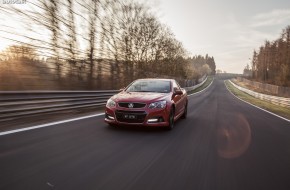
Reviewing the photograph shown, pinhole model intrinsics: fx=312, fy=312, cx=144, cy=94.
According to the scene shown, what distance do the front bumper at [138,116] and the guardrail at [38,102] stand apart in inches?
97.4

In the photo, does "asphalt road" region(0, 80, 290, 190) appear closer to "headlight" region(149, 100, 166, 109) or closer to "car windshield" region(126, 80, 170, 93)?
"headlight" region(149, 100, 166, 109)

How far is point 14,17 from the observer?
1046 cm

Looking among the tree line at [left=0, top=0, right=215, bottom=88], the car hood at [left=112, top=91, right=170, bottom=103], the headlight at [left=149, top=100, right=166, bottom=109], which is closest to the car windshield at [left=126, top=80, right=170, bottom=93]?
the car hood at [left=112, top=91, right=170, bottom=103]

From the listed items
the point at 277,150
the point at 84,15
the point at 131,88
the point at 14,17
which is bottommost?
the point at 277,150

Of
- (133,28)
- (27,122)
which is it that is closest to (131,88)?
(27,122)

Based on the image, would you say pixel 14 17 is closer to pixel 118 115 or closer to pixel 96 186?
pixel 118 115

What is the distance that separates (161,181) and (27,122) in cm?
520

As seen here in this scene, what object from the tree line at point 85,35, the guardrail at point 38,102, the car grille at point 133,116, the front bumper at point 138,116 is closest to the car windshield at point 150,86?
the front bumper at point 138,116

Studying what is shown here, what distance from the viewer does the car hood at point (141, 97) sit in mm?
7836

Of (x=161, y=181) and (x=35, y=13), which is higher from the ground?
(x=35, y=13)

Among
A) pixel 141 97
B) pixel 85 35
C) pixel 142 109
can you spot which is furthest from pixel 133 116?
pixel 85 35

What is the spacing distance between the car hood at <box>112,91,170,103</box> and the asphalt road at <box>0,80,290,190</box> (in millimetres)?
775

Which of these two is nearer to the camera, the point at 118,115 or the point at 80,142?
the point at 80,142

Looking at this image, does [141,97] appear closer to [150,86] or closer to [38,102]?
[150,86]
